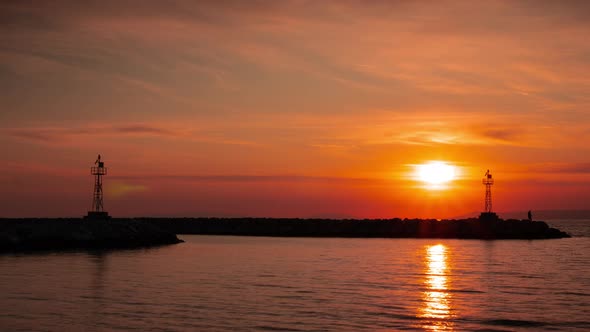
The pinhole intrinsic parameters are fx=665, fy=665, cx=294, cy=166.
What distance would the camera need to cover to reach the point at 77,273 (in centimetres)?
3741

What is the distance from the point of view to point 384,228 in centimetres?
10744

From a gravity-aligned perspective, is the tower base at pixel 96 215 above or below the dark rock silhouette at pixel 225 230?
above

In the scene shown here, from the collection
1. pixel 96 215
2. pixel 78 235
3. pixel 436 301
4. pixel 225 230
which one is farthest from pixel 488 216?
pixel 436 301

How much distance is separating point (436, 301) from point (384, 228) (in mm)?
80220

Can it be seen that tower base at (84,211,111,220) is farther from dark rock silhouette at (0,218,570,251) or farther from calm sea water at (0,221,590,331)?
calm sea water at (0,221,590,331)

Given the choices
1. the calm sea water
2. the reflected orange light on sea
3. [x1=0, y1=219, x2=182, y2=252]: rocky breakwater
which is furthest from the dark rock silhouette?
the reflected orange light on sea

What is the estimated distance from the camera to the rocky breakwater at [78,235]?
58688mm

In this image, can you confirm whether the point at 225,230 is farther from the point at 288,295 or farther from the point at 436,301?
the point at 436,301

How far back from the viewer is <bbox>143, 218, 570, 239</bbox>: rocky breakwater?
102062 millimetres

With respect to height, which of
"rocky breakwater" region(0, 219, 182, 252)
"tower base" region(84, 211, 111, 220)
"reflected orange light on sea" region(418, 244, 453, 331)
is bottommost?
"reflected orange light on sea" region(418, 244, 453, 331)

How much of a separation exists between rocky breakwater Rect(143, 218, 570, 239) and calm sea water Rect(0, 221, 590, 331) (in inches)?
2168

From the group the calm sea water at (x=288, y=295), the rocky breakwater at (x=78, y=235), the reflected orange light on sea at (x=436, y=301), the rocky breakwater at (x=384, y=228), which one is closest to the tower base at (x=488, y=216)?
the rocky breakwater at (x=384, y=228)

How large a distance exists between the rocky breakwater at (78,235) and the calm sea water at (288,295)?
38.0ft

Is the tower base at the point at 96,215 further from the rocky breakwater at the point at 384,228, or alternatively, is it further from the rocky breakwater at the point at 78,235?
the rocky breakwater at the point at 384,228
